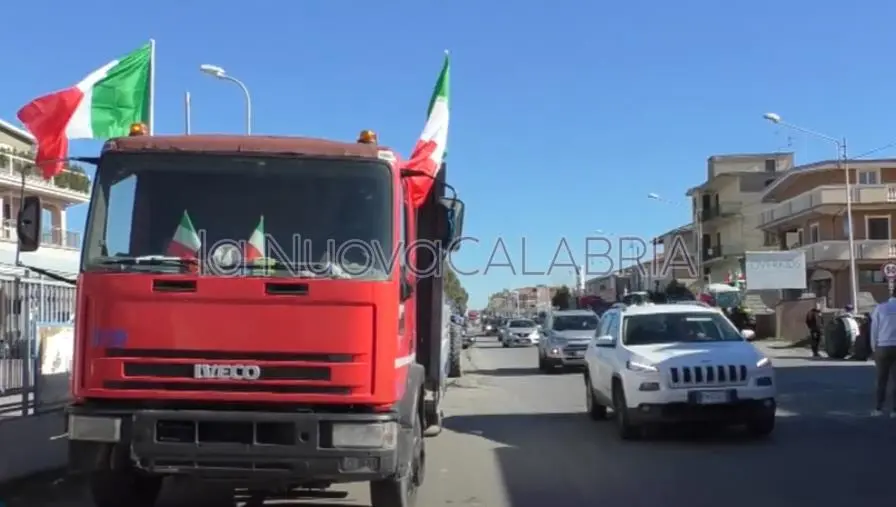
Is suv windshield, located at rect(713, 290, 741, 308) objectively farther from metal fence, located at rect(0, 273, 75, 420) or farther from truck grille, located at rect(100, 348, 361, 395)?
truck grille, located at rect(100, 348, 361, 395)

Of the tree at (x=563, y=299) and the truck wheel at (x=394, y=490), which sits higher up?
the tree at (x=563, y=299)

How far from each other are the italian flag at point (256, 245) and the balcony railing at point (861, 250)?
2133 inches

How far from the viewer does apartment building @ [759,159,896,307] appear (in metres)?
56.3

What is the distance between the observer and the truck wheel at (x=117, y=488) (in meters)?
7.36

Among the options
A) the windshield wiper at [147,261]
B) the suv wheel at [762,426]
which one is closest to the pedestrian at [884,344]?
the suv wheel at [762,426]

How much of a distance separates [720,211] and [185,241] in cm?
7891

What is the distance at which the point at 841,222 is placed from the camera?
2264 inches

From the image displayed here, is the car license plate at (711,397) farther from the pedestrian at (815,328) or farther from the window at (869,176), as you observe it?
the window at (869,176)

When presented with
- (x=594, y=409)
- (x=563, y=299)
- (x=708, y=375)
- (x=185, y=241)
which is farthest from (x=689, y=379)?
(x=563, y=299)

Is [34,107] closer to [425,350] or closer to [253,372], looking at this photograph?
[425,350]

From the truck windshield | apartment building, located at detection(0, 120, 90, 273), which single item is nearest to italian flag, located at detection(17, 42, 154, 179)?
the truck windshield

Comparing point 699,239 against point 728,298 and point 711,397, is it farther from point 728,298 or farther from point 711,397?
point 711,397

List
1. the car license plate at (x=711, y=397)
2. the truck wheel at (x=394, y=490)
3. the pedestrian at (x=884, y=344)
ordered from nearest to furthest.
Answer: the truck wheel at (x=394, y=490) → the car license plate at (x=711, y=397) → the pedestrian at (x=884, y=344)

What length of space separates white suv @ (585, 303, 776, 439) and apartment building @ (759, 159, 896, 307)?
1817 inches
